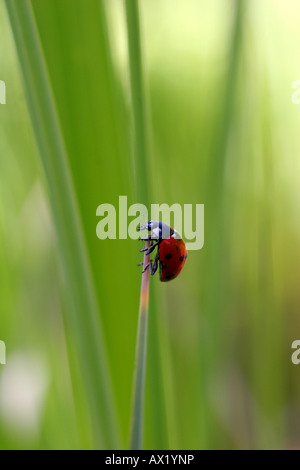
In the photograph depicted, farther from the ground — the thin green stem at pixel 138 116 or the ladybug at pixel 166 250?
the thin green stem at pixel 138 116

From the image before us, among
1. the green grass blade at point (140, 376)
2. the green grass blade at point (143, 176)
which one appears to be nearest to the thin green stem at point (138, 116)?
the green grass blade at point (143, 176)

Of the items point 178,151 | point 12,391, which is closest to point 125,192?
Result: point 178,151

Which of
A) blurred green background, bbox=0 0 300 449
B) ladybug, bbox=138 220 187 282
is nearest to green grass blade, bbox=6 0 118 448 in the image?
blurred green background, bbox=0 0 300 449

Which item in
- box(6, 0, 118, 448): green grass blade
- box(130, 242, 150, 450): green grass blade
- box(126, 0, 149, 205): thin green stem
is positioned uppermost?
box(126, 0, 149, 205): thin green stem

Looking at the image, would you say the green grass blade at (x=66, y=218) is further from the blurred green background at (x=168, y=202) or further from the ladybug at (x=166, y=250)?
the ladybug at (x=166, y=250)

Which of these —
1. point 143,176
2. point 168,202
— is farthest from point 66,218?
point 168,202

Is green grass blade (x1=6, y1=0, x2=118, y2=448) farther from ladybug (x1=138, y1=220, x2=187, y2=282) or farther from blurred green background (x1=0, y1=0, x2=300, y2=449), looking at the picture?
ladybug (x1=138, y1=220, x2=187, y2=282)
